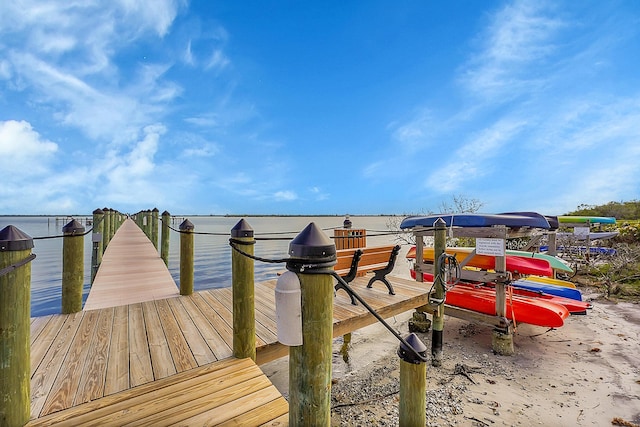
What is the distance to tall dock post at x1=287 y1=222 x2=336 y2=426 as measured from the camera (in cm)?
140

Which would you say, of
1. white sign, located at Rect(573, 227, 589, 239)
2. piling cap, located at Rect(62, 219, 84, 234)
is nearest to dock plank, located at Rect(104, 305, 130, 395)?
piling cap, located at Rect(62, 219, 84, 234)

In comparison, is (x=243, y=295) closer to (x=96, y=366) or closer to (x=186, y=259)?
(x=96, y=366)

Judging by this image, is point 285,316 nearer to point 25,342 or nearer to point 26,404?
point 25,342

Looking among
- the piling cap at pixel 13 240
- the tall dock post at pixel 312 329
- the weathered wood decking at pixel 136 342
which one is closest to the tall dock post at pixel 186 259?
the weathered wood decking at pixel 136 342

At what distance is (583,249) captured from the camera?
14.7m

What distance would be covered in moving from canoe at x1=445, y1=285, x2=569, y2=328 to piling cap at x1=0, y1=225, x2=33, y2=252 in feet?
21.8

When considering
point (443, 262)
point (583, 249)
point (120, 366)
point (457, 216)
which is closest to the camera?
point (120, 366)

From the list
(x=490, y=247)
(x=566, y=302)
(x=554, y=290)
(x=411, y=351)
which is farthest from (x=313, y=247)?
(x=554, y=290)

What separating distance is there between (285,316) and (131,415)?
5.10 ft

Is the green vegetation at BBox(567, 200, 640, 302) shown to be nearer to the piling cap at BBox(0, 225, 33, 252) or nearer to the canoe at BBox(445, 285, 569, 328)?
the canoe at BBox(445, 285, 569, 328)

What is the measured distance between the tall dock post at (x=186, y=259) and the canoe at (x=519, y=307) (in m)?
5.25

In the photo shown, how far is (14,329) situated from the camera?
1.84 meters

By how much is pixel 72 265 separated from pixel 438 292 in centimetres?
532

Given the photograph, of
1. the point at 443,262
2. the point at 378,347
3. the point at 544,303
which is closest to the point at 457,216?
the point at 443,262
